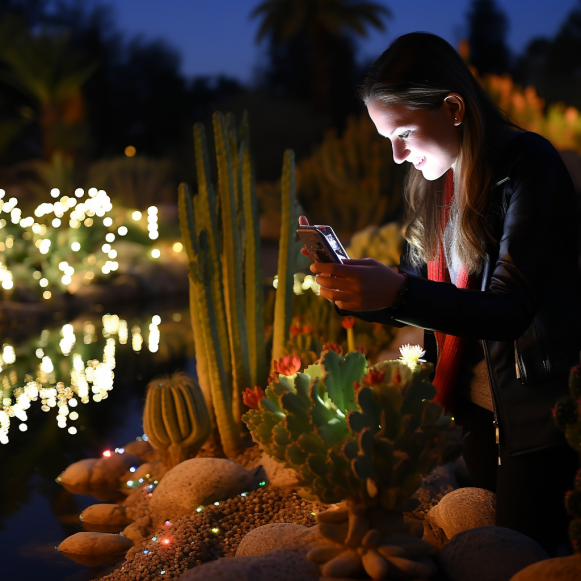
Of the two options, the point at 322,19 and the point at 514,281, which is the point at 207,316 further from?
the point at 322,19

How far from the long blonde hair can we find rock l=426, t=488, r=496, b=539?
0.76 meters

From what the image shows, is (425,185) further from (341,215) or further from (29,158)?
(29,158)

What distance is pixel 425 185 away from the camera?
1.84m

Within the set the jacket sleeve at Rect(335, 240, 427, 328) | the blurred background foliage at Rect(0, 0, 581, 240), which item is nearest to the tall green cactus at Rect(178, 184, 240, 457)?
the jacket sleeve at Rect(335, 240, 427, 328)

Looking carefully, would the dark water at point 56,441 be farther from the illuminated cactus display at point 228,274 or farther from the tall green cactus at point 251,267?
the tall green cactus at point 251,267

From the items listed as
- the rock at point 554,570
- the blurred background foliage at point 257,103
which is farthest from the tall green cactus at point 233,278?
the blurred background foliage at point 257,103

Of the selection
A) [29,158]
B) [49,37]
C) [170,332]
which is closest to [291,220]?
[170,332]

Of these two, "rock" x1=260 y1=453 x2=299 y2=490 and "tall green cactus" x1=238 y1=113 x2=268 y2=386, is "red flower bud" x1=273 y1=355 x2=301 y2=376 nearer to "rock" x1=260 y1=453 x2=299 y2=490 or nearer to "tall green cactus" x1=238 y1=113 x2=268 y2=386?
"rock" x1=260 y1=453 x2=299 y2=490

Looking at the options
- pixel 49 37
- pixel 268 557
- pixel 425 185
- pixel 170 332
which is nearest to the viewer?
pixel 268 557

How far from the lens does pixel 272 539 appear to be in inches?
66.5

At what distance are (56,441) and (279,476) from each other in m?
1.53

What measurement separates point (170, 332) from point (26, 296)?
2208 mm

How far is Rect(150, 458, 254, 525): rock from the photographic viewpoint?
2328mm

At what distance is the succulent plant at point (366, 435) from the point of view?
1.35 metres
